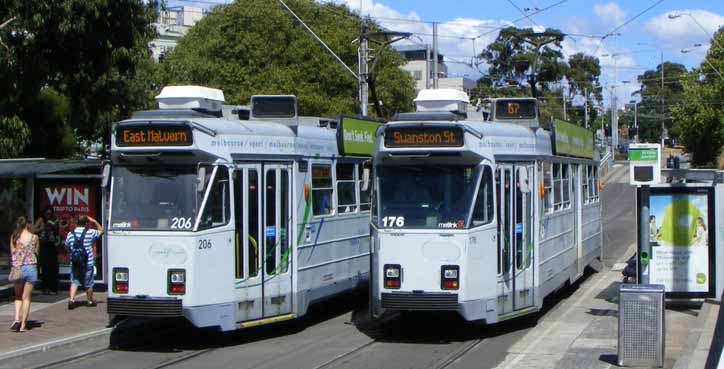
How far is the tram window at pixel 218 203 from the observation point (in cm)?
1309

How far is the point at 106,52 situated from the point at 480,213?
12.6 meters

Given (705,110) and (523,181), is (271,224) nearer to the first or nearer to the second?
(523,181)

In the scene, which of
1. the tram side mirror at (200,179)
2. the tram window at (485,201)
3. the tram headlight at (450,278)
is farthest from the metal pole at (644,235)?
the tram side mirror at (200,179)

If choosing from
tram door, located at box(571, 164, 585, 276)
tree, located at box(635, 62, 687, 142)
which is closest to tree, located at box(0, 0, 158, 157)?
tram door, located at box(571, 164, 585, 276)

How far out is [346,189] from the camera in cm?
1727

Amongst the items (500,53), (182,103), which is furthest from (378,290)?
(500,53)

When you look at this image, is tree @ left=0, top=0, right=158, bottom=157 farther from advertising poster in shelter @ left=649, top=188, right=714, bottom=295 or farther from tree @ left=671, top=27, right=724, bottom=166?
tree @ left=671, top=27, right=724, bottom=166

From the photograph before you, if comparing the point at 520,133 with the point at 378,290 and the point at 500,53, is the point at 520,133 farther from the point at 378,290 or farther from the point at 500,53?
the point at 500,53

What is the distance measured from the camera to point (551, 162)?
1662 centimetres

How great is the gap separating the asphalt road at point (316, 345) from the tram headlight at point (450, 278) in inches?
34.9

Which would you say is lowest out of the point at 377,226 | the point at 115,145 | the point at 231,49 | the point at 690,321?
the point at 690,321

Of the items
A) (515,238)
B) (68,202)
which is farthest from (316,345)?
(68,202)

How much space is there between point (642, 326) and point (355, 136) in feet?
23.7

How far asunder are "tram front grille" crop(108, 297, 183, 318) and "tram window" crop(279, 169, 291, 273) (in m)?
2.09
